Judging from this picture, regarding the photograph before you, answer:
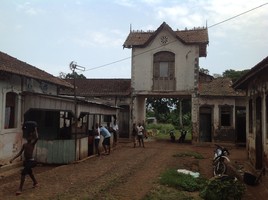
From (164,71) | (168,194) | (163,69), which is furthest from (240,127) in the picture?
(168,194)

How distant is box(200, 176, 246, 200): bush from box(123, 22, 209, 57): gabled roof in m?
19.3

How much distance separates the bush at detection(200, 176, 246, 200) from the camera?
8.68m

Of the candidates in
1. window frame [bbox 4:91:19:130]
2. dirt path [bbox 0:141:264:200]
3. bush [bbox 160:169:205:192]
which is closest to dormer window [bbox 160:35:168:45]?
dirt path [bbox 0:141:264:200]

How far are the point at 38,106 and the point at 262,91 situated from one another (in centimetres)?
916

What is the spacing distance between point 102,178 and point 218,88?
1774cm

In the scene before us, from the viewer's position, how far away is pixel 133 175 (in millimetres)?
12625

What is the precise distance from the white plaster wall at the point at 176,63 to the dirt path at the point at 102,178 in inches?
433

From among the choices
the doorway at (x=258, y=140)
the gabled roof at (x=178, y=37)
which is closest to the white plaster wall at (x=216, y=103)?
the gabled roof at (x=178, y=37)

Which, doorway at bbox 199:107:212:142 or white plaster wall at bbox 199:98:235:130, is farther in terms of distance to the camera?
doorway at bbox 199:107:212:142

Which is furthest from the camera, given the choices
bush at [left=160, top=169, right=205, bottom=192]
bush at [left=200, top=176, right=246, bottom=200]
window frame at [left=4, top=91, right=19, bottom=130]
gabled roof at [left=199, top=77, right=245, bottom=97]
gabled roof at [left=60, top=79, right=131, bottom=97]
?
gabled roof at [left=60, top=79, right=131, bottom=97]

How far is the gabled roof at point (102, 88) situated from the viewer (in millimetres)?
28781

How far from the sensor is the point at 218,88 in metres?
27.5

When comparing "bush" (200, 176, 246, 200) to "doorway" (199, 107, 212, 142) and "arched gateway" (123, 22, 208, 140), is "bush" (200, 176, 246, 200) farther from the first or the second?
"doorway" (199, 107, 212, 142)

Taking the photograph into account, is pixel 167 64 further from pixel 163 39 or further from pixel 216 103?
pixel 216 103
